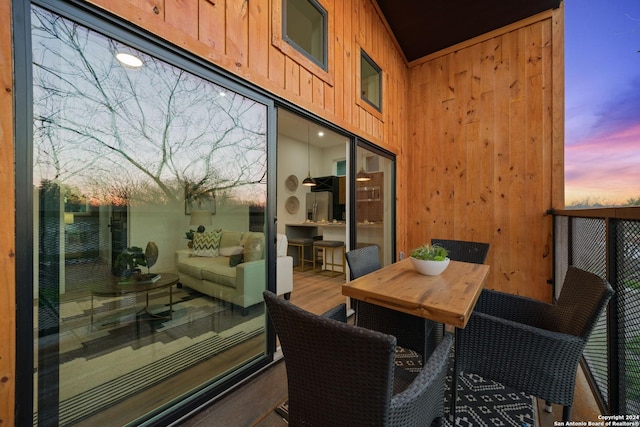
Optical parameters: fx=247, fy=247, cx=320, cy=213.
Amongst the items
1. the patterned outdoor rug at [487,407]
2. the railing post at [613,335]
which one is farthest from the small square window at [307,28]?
the patterned outdoor rug at [487,407]

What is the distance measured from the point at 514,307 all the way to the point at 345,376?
1.45 metres

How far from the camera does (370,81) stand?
3240mm

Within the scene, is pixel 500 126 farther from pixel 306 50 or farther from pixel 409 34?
pixel 306 50

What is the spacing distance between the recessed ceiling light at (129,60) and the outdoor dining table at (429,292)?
1617 millimetres

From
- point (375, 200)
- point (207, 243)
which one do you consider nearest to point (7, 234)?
point (207, 243)

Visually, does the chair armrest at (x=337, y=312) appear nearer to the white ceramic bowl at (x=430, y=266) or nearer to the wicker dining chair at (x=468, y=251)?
the white ceramic bowl at (x=430, y=266)

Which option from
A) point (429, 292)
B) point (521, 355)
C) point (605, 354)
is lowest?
point (605, 354)

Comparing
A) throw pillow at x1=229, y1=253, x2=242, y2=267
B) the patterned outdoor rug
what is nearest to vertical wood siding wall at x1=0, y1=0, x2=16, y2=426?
throw pillow at x1=229, y1=253, x2=242, y2=267

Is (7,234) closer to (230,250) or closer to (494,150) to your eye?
(230,250)

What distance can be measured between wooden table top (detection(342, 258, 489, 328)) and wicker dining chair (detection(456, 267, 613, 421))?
19 cm

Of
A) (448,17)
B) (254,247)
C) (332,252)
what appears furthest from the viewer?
(332,252)

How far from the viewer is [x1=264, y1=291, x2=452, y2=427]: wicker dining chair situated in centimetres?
68

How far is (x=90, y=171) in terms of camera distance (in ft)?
3.59

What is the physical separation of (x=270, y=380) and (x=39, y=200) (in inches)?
66.1
